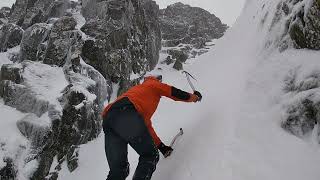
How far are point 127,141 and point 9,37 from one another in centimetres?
4463

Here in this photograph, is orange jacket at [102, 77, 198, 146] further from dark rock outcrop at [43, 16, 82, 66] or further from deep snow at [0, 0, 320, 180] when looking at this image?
dark rock outcrop at [43, 16, 82, 66]

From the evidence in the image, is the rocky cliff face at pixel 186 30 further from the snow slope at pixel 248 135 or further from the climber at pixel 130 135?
the climber at pixel 130 135

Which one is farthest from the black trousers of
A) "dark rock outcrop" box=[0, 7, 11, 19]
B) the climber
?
"dark rock outcrop" box=[0, 7, 11, 19]

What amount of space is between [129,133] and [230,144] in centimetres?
156

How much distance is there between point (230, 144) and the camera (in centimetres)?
576

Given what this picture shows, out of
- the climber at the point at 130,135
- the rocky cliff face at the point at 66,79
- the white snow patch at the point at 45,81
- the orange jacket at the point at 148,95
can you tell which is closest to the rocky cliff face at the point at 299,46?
the orange jacket at the point at 148,95

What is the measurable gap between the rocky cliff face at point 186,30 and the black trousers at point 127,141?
169ft

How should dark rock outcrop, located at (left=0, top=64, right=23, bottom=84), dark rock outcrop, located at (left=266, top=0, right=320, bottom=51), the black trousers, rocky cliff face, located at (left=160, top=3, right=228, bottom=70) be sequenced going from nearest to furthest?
the black trousers → dark rock outcrop, located at (left=266, top=0, right=320, bottom=51) → dark rock outcrop, located at (left=0, top=64, right=23, bottom=84) → rocky cliff face, located at (left=160, top=3, right=228, bottom=70)

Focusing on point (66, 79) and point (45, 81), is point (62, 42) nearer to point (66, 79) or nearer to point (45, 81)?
Answer: point (66, 79)

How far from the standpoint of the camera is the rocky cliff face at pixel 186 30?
249 feet

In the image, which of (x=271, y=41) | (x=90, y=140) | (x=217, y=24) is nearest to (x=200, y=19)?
(x=217, y=24)

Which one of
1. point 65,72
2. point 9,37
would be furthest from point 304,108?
point 9,37

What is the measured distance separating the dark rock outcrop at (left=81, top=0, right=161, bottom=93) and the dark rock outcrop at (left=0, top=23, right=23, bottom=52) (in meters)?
9.82

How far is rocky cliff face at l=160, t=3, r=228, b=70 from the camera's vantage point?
2983 inches
